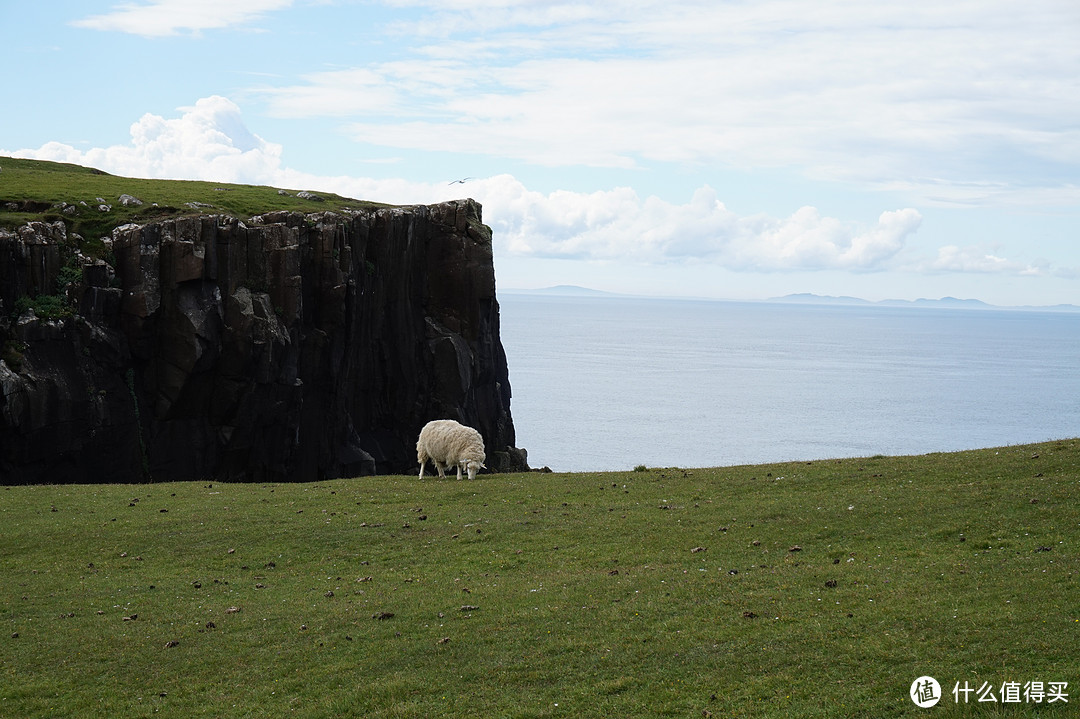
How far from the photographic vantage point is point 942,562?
18828 millimetres

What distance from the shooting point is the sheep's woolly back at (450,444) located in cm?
3334

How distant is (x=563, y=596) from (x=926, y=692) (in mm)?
8072

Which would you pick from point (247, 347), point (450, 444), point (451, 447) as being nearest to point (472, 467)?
point (451, 447)

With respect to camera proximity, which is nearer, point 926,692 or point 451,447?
point 926,692

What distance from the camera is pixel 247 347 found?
54.6 metres

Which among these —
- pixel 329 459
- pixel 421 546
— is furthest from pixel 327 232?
pixel 421 546

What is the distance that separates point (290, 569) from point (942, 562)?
15361mm

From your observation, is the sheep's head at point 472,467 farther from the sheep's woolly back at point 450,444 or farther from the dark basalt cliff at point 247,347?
the dark basalt cliff at point 247,347

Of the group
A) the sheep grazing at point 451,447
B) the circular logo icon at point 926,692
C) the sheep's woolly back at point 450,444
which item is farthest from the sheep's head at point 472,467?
the circular logo icon at point 926,692

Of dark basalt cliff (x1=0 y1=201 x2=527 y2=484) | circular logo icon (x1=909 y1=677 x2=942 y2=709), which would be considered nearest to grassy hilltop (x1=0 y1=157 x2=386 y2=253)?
dark basalt cliff (x1=0 y1=201 x2=527 y2=484)

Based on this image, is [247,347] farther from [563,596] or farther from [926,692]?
[926,692]

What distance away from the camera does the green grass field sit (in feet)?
44.5

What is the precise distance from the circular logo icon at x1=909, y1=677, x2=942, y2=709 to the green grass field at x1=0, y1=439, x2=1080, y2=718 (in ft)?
0.54

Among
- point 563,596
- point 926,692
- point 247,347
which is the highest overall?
point 247,347
